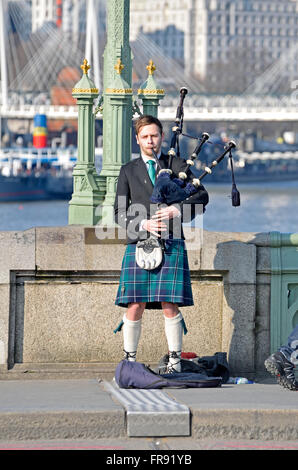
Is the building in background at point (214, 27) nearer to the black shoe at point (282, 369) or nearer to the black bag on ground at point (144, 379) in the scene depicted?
the black shoe at point (282, 369)

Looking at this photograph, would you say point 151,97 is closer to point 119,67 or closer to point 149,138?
point 119,67

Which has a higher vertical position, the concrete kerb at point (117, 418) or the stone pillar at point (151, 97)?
the stone pillar at point (151, 97)

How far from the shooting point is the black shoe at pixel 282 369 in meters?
7.04

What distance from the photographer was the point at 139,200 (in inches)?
279

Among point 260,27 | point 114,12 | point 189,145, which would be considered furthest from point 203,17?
point 114,12

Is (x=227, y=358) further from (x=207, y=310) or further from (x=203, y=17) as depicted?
(x=203, y=17)

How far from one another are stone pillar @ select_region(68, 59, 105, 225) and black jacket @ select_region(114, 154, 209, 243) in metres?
2.48

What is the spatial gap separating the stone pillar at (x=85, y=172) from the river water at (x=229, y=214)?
34.9 m

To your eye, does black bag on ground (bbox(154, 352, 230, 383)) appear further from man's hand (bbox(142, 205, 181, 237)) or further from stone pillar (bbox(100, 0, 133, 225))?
→ stone pillar (bbox(100, 0, 133, 225))

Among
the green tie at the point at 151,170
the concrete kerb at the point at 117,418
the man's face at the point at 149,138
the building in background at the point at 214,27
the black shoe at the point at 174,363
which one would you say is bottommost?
the concrete kerb at the point at 117,418

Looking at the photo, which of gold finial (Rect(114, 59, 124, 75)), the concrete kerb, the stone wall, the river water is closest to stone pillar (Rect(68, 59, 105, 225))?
gold finial (Rect(114, 59, 124, 75))

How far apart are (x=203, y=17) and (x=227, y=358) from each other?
548ft

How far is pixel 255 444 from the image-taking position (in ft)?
20.1

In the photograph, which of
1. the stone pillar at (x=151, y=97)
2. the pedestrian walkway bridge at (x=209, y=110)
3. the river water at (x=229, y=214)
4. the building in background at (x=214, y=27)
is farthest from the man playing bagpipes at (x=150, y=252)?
the building in background at (x=214, y=27)
